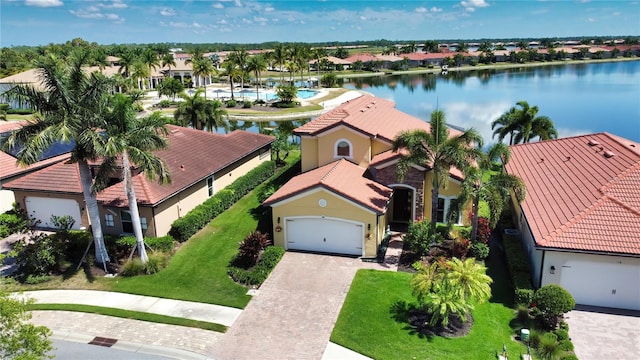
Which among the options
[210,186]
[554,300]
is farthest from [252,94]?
[554,300]

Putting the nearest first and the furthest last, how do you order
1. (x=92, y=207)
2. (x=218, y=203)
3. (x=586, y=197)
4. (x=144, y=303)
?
1. (x=144, y=303)
2. (x=586, y=197)
3. (x=92, y=207)
4. (x=218, y=203)

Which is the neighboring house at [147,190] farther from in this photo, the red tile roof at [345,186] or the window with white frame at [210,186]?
the red tile roof at [345,186]

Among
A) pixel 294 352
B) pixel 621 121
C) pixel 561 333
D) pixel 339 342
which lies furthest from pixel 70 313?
pixel 621 121

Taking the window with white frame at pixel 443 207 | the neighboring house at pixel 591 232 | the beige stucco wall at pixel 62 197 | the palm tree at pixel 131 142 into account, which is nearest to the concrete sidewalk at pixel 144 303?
the palm tree at pixel 131 142

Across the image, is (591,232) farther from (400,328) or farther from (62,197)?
(62,197)

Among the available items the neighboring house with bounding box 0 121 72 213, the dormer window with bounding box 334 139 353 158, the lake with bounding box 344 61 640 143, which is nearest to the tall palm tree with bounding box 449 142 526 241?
the dormer window with bounding box 334 139 353 158

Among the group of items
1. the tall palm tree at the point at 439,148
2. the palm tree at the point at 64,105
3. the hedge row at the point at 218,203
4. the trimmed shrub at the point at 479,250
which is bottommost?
the trimmed shrub at the point at 479,250
